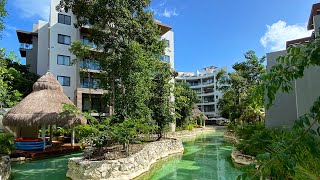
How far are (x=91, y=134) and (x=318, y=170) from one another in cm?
961

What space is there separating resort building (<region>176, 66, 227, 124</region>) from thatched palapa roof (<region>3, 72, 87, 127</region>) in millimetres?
49976

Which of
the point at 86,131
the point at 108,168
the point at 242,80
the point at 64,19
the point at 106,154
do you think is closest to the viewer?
the point at 108,168

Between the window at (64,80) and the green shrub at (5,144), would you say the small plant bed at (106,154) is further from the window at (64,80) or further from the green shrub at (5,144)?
the window at (64,80)

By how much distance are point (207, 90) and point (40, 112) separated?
55.6 metres

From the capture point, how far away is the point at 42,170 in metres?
12.7

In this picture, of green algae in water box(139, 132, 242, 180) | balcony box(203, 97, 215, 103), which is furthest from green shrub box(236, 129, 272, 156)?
balcony box(203, 97, 215, 103)

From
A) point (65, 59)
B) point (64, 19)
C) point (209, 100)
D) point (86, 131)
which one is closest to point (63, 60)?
point (65, 59)

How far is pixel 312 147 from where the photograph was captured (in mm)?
1559

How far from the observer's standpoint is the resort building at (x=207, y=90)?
66438mm

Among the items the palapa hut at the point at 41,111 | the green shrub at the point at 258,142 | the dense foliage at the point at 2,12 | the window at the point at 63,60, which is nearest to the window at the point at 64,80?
the window at the point at 63,60

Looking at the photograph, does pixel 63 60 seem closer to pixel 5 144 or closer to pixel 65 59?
pixel 65 59

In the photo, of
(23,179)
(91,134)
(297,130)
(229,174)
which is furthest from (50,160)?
(297,130)

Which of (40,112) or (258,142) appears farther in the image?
(40,112)

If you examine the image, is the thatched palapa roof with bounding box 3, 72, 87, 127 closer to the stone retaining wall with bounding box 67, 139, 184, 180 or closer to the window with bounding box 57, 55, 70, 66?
the stone retaining wall with bounding box 67, 139, 184, 180
